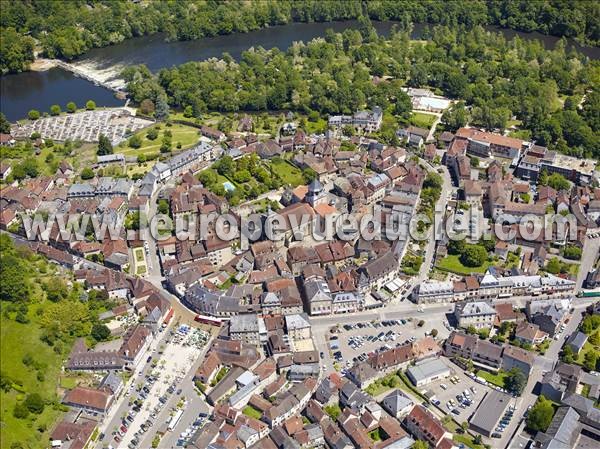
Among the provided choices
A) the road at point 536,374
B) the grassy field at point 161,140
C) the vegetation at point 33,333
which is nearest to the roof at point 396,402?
the road at point 536,374

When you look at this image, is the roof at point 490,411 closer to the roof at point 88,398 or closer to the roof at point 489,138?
the roof at point 88,398

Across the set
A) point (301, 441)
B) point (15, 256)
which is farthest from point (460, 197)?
point (15, 256)

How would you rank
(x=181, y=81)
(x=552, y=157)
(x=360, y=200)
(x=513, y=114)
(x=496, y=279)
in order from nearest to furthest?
(x=496, y=279) < (x=360, y=200) < (x=552, y=157) < (x=513, y=114) < (x=181, y=81)

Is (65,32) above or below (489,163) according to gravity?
above

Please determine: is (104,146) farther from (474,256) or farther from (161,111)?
(474,256)

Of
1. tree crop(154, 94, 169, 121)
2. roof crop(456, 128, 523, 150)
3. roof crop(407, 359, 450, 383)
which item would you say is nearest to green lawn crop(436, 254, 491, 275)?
roof crop(407, 359, 450, 383)

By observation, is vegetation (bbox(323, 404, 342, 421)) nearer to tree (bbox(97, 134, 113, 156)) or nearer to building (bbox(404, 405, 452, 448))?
building (bbox(404, 405, 452, 448))

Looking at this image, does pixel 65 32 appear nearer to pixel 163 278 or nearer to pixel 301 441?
pixel 163 278
